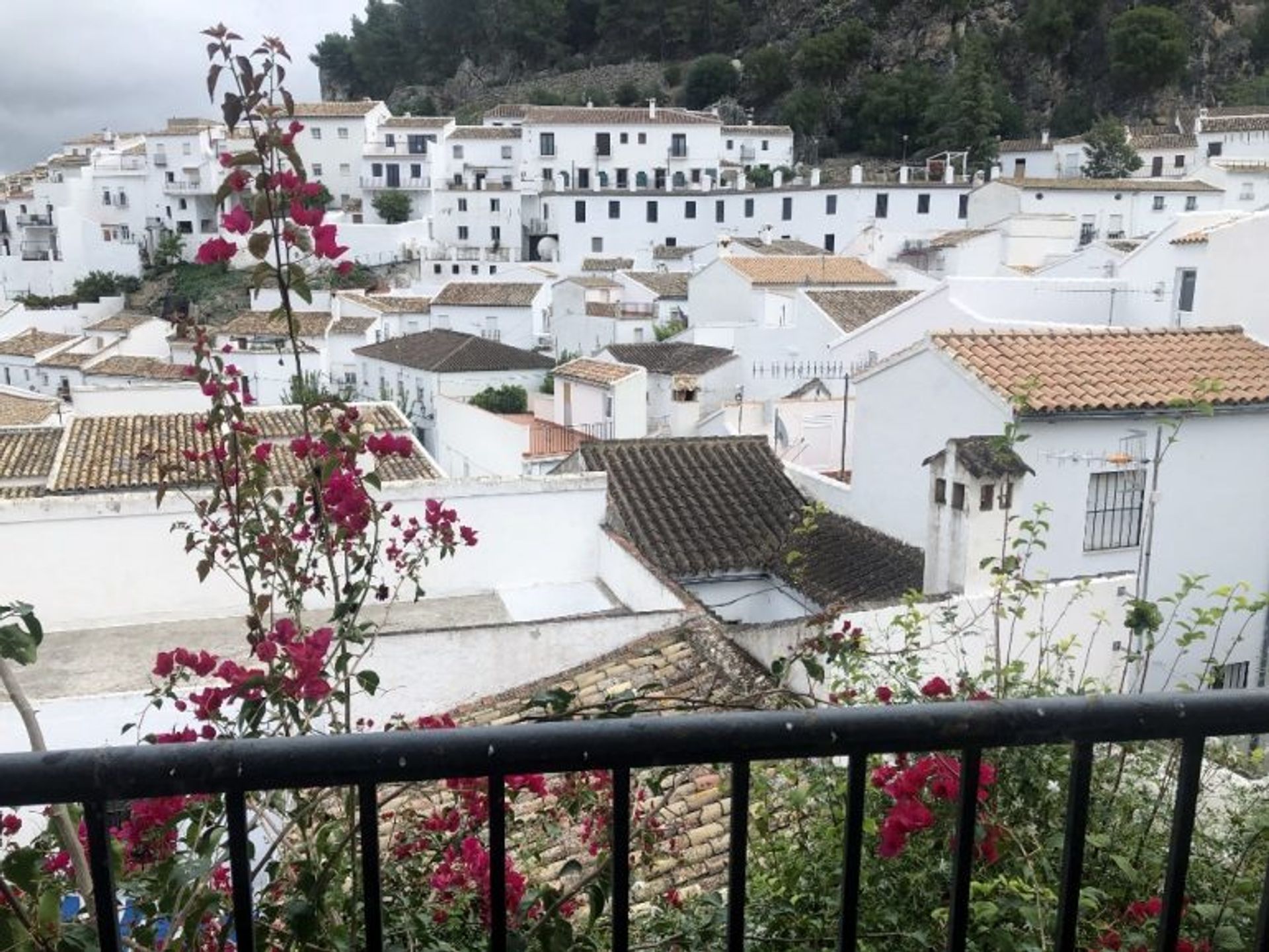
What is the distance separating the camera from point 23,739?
7348mm

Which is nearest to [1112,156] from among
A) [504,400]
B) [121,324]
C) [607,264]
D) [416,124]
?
[607,264]

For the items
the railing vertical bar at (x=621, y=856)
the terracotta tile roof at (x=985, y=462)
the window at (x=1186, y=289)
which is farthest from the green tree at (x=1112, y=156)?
the railing vertical bar at (x=621, y=856)

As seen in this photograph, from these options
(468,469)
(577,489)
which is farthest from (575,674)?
(468,469)

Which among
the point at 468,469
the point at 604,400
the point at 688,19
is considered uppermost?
the point at 688,19

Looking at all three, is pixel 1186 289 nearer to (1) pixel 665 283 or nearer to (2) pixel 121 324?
(1) pixel 665 283

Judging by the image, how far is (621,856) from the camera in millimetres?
1538

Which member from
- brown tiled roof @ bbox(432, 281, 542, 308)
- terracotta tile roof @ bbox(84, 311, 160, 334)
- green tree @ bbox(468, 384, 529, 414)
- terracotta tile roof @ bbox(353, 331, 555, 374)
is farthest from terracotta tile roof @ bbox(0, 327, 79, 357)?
green tree @ bbox(468, 384, 529, 414)

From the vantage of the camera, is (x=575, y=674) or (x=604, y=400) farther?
(x=604, y=400)

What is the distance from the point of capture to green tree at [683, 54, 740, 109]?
69062 mm

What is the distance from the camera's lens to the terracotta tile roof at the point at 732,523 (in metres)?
9.88

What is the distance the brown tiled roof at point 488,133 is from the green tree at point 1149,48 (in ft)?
104

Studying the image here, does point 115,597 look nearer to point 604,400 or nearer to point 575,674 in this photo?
point 575,674

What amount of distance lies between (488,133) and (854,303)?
124ft

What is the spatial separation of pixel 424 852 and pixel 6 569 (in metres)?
8.14
